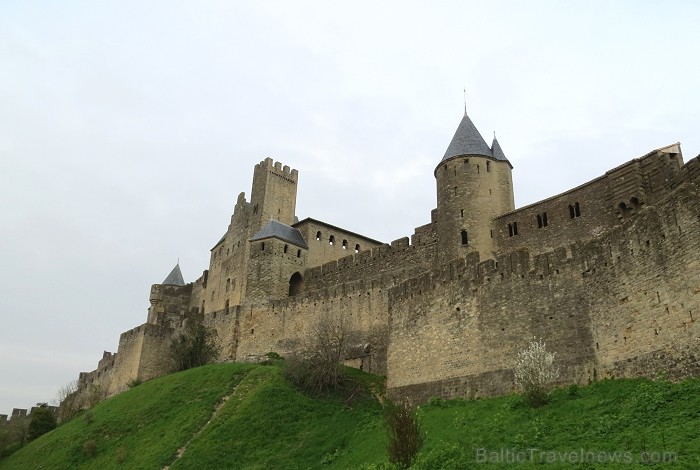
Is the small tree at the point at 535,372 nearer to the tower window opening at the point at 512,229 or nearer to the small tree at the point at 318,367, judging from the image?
the small tree at the point at 318,367

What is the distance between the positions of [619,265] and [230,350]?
29.0 m

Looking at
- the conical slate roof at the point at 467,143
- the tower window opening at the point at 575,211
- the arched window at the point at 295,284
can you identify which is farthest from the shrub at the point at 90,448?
the tower window opening at the point at 575,211

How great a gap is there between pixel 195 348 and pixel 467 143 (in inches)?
864

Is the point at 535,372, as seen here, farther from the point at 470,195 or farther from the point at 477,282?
the point at 470,195

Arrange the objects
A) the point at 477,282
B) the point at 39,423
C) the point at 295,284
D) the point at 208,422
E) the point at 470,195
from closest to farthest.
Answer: the point at 477,282
the point at 208,422
the point at 470,195
the point at 39,423
the point at 295,284

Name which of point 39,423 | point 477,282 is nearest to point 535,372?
point 477,282

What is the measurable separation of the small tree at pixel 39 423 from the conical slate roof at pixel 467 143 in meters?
30.4

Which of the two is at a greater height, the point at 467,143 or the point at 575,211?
the point at 467,143

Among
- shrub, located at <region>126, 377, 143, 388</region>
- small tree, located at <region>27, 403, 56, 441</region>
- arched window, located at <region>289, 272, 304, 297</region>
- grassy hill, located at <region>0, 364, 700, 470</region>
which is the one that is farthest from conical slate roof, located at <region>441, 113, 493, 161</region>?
small tree, located at <region>27, 403, 56, 441</region>

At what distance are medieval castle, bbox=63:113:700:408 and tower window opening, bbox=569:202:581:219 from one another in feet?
0.20

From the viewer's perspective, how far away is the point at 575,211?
3206 centimetres

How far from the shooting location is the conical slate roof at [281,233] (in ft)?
156

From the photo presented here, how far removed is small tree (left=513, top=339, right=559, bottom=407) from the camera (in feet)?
68.2

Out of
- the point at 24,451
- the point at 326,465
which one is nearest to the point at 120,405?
the point at 24,451
